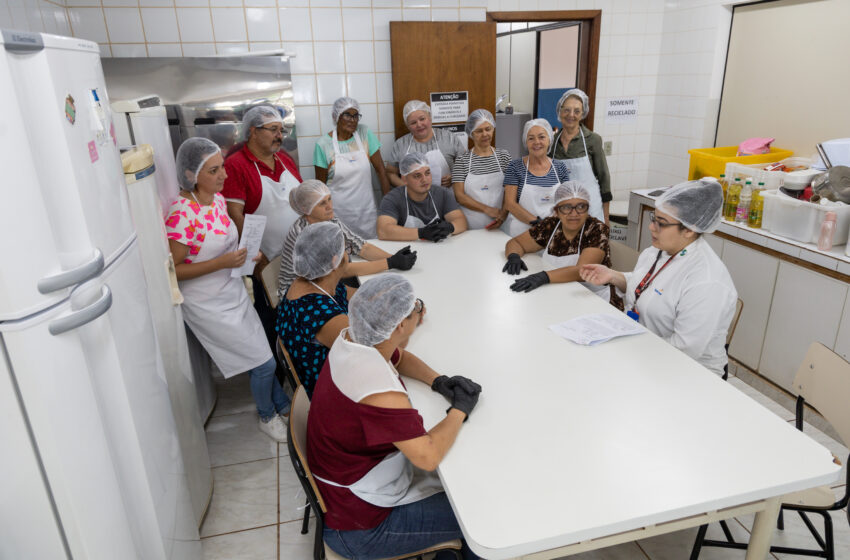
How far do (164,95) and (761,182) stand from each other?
148 inches

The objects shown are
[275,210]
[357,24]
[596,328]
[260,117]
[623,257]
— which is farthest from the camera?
[357,24]

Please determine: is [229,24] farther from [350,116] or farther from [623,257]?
[623,257]

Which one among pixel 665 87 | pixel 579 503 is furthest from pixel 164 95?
pixel 665 87

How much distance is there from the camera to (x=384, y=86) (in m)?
4.32

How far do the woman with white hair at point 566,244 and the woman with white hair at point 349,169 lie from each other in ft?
4.27

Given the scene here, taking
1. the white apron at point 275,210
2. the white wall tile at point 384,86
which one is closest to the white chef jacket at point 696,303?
the white apron at point 275,210

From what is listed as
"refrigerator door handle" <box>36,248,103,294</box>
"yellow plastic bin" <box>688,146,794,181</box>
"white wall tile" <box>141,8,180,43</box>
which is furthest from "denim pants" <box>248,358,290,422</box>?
"yellow plastic bin" <box>688,146,794,181</box>

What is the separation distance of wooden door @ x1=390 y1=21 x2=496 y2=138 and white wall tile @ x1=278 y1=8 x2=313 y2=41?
627 mm

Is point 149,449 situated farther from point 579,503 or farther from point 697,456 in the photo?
point 697,456

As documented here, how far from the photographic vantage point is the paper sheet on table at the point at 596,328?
6.56ft

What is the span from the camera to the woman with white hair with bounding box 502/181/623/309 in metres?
2.58

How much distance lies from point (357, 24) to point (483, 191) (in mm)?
1721

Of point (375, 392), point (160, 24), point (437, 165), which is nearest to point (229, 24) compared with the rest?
point (160, 24)

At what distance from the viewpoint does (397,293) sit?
4.99ft
